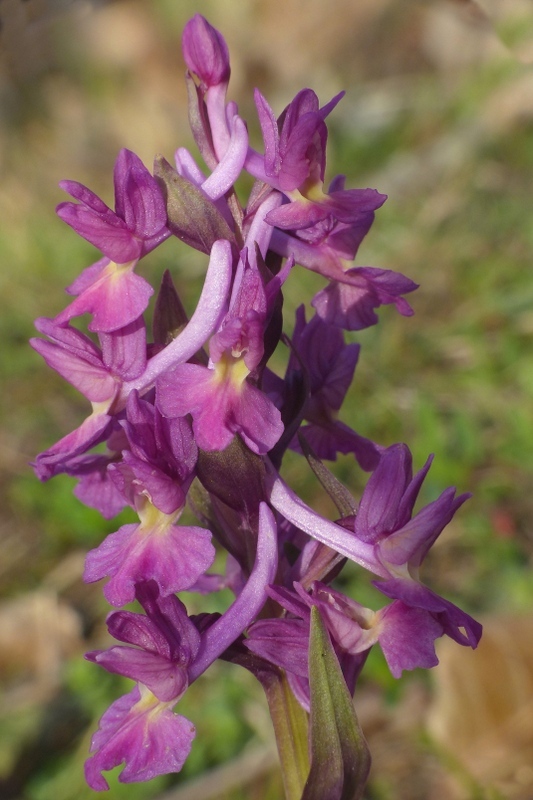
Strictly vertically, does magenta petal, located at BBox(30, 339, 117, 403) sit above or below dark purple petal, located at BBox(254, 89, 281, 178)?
below

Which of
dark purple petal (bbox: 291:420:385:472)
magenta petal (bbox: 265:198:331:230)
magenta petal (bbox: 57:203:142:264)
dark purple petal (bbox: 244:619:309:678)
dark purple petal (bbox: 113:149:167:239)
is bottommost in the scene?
dark purple petal (bbox: 244:619:309:678)

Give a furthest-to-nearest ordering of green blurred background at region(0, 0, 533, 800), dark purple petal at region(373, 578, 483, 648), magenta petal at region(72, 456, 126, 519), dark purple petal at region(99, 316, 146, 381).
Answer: green blurred background at region(0, 0, 533, 800)
magenta petal at region(72, 456, 126, 519)
dark purple petal at region(99, 316, 146, 381)
dark purple petal at region(373, 578, 483, 648)

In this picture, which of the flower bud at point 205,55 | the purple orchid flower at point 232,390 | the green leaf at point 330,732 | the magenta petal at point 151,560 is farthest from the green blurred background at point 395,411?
the magenta petal at point 151,560

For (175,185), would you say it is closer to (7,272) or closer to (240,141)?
(240,141)

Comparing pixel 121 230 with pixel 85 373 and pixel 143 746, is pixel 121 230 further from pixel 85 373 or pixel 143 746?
pixel 143 746

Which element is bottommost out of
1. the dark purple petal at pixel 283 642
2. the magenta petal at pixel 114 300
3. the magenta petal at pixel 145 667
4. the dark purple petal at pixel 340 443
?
the magenta petal at pixel 145 667

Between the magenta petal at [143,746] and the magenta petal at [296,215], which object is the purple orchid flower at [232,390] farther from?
the magenta petal at [143,746]

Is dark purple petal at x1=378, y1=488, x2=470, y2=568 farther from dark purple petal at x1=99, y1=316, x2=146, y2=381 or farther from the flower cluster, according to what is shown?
dark purple petal at x1=99, y1=316, x2=146, y2=381

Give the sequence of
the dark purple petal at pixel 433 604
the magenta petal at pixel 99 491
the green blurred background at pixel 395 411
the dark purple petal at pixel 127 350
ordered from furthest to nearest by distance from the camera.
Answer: the green blurred background at pixel 395 411 < the magenta petal at pixel 99 491 < the dark purple petal at pixel 127 350 < the dark purple petal at pixel 433 604

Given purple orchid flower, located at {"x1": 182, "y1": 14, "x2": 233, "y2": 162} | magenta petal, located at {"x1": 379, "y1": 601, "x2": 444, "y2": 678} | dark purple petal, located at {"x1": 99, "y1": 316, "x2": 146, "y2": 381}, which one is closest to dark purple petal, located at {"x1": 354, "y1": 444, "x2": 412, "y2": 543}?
magenta petal, located at {"x1": 379, "y1": 601, "x2": 444, "y2": 678}
